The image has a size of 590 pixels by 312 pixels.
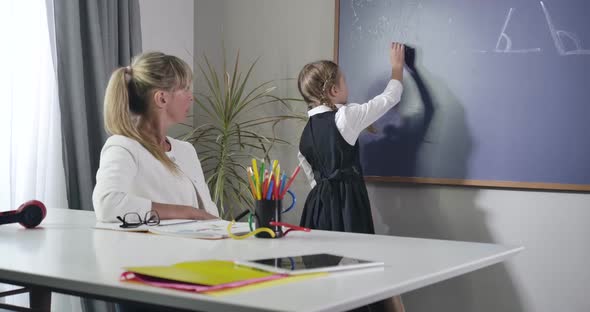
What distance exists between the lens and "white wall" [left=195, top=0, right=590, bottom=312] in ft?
9.85

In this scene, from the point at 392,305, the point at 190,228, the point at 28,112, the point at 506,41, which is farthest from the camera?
the point at 28,112

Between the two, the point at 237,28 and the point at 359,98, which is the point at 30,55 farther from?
the point at 359,98

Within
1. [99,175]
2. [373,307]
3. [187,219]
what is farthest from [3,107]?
[373,307]

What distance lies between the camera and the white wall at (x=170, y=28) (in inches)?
155

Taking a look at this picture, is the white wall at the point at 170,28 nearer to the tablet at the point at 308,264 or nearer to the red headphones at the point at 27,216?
the red headphones at the point at 27,216

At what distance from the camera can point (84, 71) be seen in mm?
3496

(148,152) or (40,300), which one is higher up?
(148,152)

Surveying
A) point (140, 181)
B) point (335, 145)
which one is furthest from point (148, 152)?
point (335, 145)

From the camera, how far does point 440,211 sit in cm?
333

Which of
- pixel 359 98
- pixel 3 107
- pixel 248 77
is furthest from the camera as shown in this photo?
pixel 248 77

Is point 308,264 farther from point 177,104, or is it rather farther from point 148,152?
point 177,104

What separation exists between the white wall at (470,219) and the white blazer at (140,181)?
1.26m

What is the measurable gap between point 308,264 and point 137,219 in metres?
0.96

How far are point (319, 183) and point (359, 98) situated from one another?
1.82 feet
